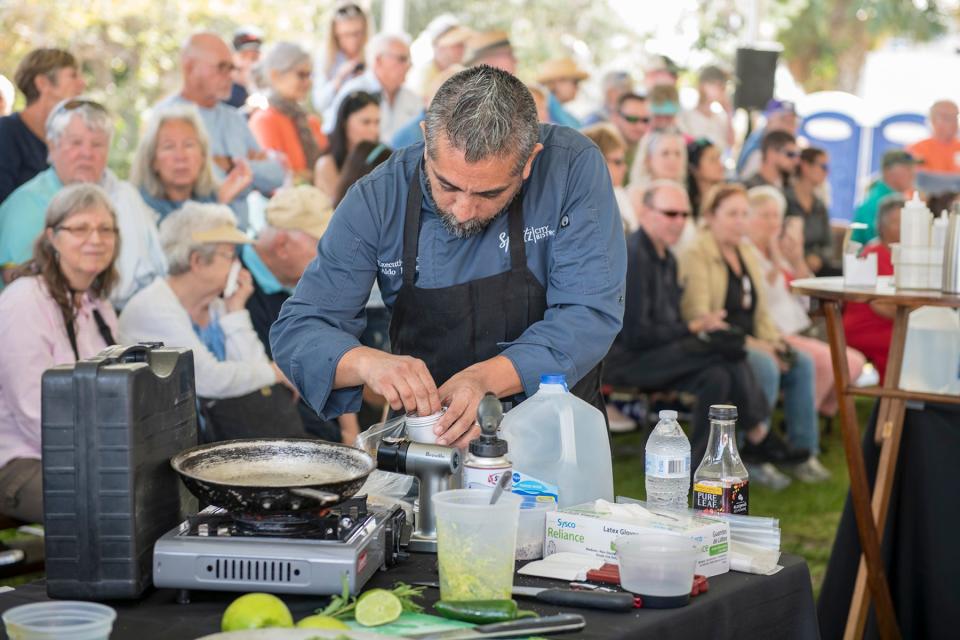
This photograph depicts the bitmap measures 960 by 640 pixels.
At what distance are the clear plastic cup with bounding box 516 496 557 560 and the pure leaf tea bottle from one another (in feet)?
1.07

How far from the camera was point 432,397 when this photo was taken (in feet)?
6.85

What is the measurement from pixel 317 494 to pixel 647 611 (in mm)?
502

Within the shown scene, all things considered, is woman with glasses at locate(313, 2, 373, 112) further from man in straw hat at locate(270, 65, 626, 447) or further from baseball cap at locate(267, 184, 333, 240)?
man in straw hat at locate(270, 65, 626, 447)

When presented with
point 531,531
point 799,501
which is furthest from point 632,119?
point 531,531

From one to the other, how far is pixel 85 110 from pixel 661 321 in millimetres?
2926

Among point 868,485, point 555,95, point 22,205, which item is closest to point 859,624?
point 868,485

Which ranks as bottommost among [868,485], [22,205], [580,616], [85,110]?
[868,485]

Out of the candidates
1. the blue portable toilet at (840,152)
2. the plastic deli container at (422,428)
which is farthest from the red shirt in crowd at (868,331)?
the plastic deli container at (422,428)

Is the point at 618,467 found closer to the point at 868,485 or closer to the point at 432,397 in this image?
the point at 868,485

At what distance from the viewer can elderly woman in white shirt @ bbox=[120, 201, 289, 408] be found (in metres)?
4.36

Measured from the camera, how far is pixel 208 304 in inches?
180

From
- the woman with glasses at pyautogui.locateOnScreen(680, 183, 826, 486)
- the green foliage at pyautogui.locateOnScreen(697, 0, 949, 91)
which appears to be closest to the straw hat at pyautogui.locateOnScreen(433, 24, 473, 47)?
the woman with glasses at pyautogui.locateOnScreen(680, 183, 826, 486)

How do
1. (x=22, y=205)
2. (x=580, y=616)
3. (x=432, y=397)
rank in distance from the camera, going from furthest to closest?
(x=22, y=205) → (x=432, y=397) → (x=580, y=616)

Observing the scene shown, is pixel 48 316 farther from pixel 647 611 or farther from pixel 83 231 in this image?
pixel 647 611
